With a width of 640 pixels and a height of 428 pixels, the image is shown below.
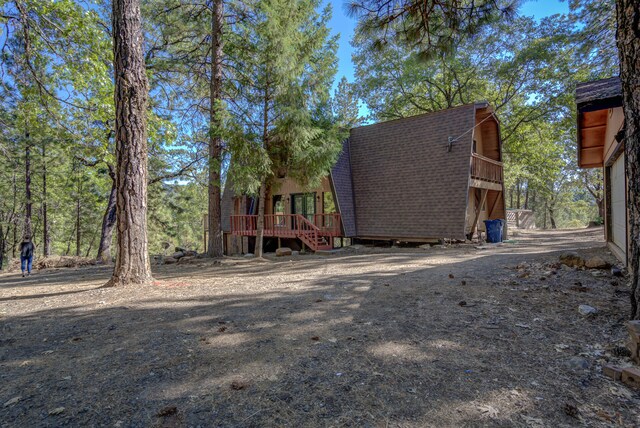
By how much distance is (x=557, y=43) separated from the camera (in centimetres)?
1706

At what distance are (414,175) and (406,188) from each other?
0.61 meters

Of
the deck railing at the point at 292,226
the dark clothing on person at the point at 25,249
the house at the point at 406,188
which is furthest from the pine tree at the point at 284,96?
the dark clothing on person at the point at 25,249

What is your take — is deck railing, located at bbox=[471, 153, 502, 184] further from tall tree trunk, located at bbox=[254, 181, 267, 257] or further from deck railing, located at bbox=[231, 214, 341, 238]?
tall tree trunk, located at bbox=[254, 181, 267, 257]

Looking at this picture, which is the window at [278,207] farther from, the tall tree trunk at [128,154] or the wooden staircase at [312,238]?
the tall tree trunk at [128,154]

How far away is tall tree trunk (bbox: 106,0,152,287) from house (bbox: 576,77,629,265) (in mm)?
6980

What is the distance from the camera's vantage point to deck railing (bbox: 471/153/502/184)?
12.3m

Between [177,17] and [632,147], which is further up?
[177,17]

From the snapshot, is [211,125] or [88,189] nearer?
[211,125]

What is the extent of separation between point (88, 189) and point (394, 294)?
2621 cm

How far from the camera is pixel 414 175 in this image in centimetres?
1295

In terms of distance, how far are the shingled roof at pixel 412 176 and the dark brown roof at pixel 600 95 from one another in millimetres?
6903

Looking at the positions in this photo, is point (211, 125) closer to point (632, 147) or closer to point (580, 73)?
point (632, 147)

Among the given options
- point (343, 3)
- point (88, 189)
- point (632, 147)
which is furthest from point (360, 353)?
point (88, 189)

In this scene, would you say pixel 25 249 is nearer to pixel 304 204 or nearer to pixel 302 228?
pixel 302 228
